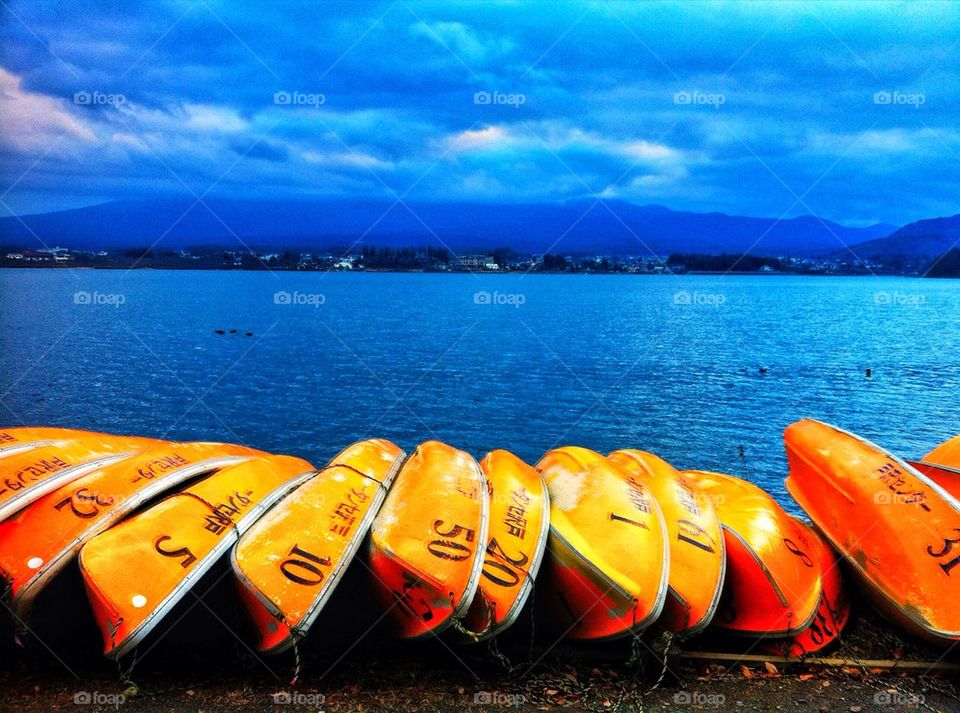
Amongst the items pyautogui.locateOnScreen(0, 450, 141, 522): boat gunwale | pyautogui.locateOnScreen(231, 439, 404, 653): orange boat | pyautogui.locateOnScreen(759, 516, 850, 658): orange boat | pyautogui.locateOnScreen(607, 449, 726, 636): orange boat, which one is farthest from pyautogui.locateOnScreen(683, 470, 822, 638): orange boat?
pyautogui.locateOnScreen(0, 450, 141, 522): boat gunwale

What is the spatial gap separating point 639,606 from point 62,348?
42.1m

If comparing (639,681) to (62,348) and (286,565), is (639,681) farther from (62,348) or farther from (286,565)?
(62,348)

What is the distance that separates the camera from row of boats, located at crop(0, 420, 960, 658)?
20.6ft

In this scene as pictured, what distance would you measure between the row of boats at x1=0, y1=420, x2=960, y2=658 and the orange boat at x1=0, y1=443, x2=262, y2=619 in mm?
19

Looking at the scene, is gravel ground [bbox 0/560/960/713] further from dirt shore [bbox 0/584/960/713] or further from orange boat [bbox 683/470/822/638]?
orange boat [bbox 683/470/822/638]

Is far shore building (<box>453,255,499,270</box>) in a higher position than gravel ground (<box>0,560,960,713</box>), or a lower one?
higher

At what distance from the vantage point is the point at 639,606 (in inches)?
256

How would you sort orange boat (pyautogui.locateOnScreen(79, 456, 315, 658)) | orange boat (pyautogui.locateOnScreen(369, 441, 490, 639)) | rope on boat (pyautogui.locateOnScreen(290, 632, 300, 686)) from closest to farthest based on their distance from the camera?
orange boat (pyautogui.locateOnScreen(79, 456, 315, 658))
rope on boat (pyautogui.locateOnScreen(290, 632, 300, 686))
orange boat (pyautogui.locateOnScreen(369, 441, 490, 639))

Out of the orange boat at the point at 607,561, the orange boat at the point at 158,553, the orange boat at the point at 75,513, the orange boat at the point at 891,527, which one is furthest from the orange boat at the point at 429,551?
the orange boat at the point at 891,527

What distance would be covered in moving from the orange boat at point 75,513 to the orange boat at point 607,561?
4.32m

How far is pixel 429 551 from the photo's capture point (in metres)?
6.57

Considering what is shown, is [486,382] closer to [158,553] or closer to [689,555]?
[689,555]

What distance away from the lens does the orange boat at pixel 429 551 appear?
6234mm

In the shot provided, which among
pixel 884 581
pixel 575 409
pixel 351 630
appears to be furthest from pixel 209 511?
pixel 575 409
